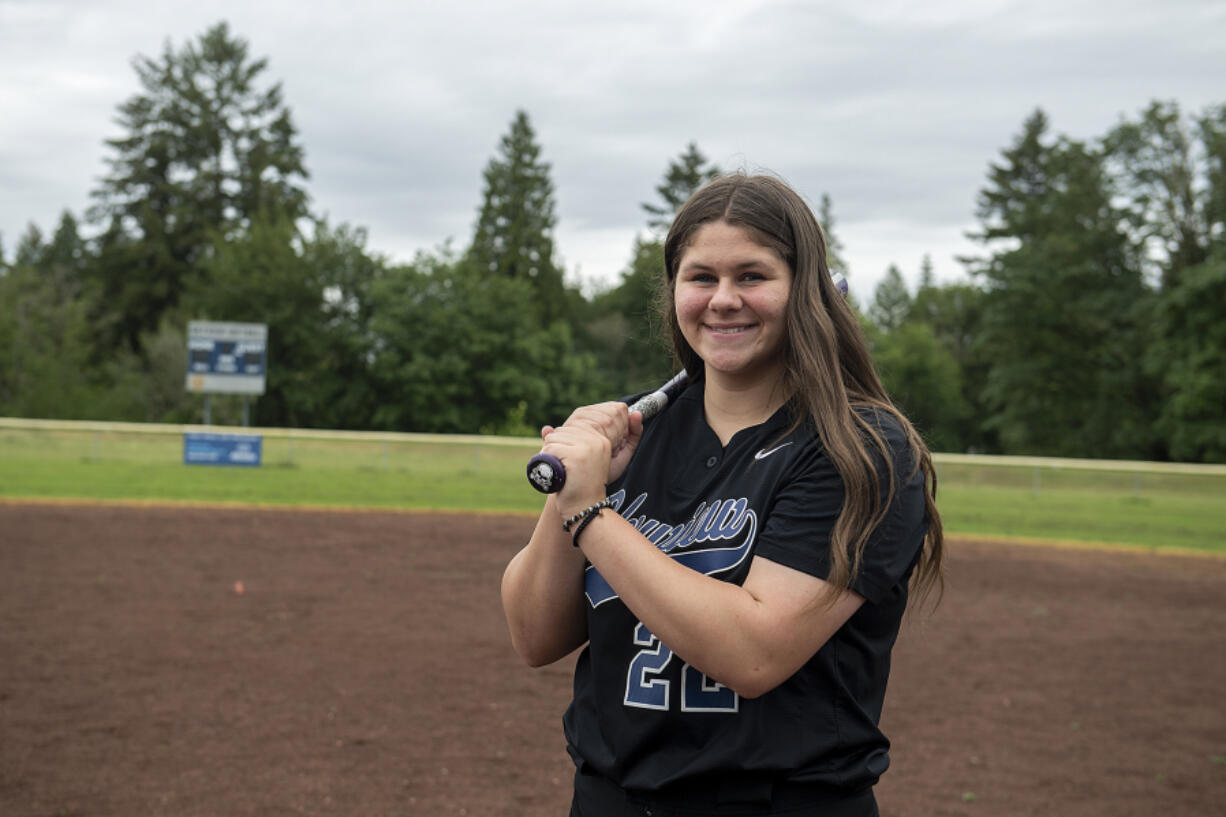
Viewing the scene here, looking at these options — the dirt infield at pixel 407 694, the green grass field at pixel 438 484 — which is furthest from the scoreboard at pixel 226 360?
the dirt infield at pixel 407 694

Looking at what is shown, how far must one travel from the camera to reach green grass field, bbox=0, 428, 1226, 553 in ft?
63.4

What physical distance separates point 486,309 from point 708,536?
4406 cm

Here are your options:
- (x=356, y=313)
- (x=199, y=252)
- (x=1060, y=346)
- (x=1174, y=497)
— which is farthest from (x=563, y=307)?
(x=1174, y=497)

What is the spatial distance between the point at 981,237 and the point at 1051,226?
1410 cm

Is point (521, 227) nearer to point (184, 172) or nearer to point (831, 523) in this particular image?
point (184, 172)

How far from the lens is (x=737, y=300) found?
6.53ft

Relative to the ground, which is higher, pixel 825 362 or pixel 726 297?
pixel 726 297

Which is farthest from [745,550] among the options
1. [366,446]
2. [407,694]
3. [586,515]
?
[366,446]

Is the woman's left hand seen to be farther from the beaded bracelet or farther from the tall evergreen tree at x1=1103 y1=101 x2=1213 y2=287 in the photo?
the tall evergreen tree at x1=1103 y1=101 x2=1213 y2=287

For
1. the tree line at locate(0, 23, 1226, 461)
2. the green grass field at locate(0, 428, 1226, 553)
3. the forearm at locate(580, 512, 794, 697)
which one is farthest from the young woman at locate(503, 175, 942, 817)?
the tree line at locate(0, 23, 1226, 461)

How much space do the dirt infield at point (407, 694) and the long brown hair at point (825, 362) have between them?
3798 millimetres

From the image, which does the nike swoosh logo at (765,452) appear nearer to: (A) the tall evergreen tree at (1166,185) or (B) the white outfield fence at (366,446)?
(B) the white outfield fence at (366,446)

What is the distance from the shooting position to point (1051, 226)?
48.8 meters

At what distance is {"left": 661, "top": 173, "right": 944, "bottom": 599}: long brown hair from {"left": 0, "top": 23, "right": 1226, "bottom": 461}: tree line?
36850 mm
